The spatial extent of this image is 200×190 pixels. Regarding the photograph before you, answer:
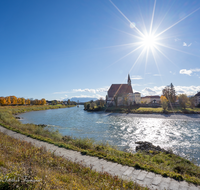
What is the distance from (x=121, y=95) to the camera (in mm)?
62875

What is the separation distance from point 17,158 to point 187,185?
6626 millimetres

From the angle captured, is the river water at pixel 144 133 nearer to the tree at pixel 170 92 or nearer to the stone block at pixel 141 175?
the stone block at pixel 141 175

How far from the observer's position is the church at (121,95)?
6009 cm

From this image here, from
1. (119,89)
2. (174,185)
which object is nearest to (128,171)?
(174,185)

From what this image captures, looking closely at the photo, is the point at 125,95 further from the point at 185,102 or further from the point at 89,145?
the point at 89,145

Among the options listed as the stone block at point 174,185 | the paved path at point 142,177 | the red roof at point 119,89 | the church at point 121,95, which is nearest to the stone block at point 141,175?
the paved path at point 142,177

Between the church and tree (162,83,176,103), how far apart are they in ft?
45.2

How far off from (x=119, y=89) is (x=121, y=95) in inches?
275

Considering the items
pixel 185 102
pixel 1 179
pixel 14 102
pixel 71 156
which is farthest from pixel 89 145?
pixel 14 102

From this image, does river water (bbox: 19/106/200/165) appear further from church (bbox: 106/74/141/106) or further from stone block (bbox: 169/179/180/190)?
church (bbox: 106/74/141/106)

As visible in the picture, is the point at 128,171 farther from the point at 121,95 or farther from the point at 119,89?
the point at 119,89

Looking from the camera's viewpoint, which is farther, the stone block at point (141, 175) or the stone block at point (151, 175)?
the stone block at point (151, 175)

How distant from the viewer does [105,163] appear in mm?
6695

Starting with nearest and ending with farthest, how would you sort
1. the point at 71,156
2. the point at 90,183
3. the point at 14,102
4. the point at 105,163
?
the point at 90,183 < the point at 105,163 < the point at 71,156 < the point at 14,102
